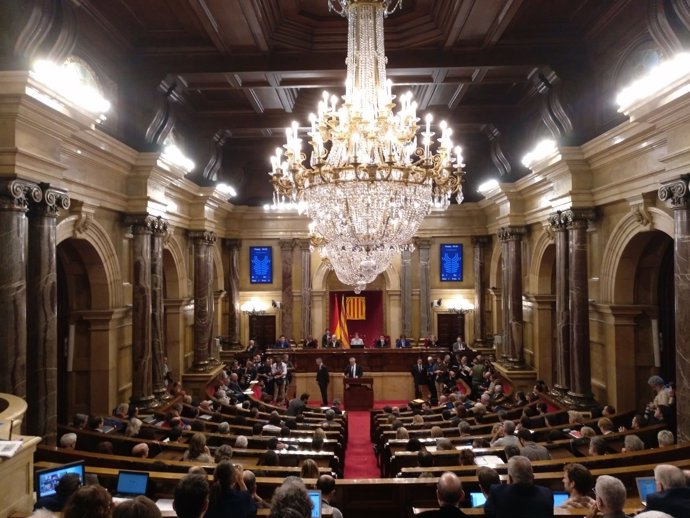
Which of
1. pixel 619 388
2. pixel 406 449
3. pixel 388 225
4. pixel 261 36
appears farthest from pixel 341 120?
pixel 619 388

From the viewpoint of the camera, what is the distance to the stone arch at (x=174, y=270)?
45.7ft

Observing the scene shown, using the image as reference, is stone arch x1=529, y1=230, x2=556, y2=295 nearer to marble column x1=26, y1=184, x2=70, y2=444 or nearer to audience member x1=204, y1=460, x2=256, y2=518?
marble column x1=26, y1=184, x2=70, y2=444

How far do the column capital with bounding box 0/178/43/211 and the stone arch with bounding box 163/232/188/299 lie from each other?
6.58m

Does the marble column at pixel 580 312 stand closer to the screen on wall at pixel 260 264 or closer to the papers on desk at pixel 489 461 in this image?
the papers on desk at pixel 489 461

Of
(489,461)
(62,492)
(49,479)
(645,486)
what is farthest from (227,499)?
(645,486)

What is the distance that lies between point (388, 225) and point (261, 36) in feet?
16.5

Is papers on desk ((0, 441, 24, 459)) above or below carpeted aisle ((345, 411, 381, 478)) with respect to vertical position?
above

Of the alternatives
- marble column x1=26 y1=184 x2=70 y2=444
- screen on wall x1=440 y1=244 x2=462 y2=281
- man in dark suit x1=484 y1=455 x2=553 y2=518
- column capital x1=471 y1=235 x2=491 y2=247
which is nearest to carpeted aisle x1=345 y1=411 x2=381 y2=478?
marble column x1=26 y1=184 x2=70 y2=444

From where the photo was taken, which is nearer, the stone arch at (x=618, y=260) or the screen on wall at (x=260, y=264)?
the stone arch at (x=618, y=260)

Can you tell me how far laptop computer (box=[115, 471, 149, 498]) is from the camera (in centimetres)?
540

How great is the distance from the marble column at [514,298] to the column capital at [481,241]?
4818 mm

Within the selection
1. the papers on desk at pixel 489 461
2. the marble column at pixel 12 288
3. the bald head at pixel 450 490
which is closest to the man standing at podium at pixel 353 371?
the papers on desk at pixel 489 461

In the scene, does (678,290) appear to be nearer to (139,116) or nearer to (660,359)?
(660,359)

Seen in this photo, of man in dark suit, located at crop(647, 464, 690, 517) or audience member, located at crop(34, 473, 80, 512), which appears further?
audience member, located at crop(34, 473, 80, 512)
